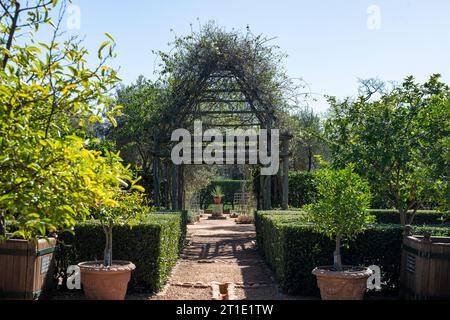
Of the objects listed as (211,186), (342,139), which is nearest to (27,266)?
(342,139)

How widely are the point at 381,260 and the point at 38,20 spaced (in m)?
5.56

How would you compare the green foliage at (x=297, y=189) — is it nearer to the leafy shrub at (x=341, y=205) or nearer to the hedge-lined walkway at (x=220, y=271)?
the hedge-lined walkway at (x=220, y=271)

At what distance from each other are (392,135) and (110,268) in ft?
16.7

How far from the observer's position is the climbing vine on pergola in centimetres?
1311

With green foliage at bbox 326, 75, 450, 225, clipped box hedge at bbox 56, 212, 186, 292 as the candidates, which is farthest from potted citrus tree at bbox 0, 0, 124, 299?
green foliage at bbox 326, 75, 450, 225

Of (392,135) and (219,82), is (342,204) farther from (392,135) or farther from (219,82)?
(219,82)

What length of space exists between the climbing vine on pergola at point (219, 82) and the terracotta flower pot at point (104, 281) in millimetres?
7514

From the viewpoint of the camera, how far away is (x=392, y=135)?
836 centimetres

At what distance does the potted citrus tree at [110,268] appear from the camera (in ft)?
20.4

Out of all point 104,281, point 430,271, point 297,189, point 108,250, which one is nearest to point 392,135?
point 430,271

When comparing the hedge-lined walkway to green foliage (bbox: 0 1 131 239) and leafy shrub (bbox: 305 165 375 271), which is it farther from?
green foliage (bbox: 0 1 131 239)

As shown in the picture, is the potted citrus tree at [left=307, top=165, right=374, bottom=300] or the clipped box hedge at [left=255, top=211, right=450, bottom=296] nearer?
the potted citrus tree at [left=307, top=165, right=374, bottom=300]

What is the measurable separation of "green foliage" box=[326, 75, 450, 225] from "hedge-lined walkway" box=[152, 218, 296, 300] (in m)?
2.57
